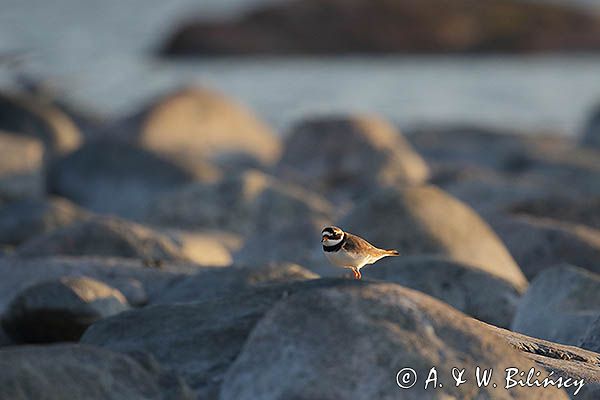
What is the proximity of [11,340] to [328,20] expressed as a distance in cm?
4777

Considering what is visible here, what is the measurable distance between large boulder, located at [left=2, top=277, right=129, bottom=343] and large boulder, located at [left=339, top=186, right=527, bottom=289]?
278 cm

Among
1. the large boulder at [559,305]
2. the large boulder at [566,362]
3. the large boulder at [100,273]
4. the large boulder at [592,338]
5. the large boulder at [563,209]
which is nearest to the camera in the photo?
the large boulder at [566,362]

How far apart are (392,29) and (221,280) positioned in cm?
4682

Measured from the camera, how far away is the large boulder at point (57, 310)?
6977 mm

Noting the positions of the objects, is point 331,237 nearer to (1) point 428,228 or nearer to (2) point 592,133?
(1) point 428,228

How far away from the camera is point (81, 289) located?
704 centimetres

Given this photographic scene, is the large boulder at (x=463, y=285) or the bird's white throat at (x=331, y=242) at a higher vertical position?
the large boulder at (x=463, y=285)

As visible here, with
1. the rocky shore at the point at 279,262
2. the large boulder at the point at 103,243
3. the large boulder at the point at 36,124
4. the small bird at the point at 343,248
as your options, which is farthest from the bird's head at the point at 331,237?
the large boulder at the point at 36,124

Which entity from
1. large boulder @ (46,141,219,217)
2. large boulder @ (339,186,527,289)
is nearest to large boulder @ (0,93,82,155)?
large boulder @ (46,141,219,217)

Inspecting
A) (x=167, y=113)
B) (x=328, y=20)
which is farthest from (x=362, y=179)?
(x=328, y=20)

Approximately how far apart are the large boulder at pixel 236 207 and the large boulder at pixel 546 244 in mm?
2070

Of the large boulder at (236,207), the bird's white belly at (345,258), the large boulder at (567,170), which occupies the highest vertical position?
the large boulder at (567,170)

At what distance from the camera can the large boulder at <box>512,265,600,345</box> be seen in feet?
23.3

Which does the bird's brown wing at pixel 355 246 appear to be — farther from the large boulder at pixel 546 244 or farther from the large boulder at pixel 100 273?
the large boulder at pixel 546 244
